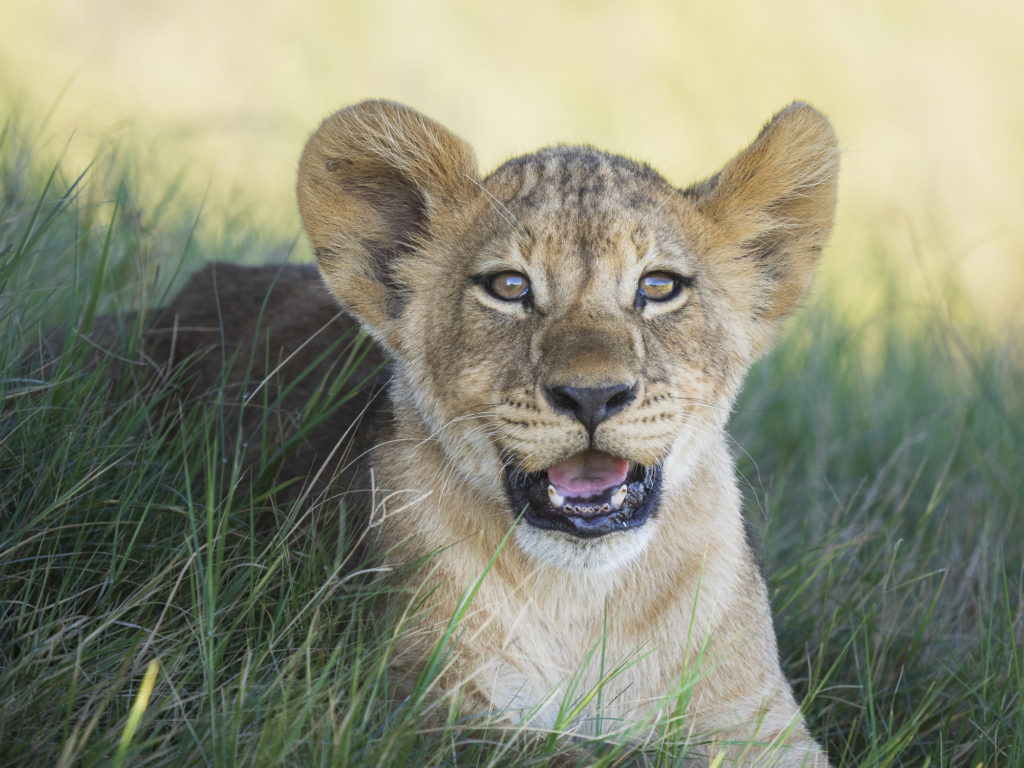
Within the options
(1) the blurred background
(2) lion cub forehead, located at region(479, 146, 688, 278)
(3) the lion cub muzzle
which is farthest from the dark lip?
(1) the blurred background

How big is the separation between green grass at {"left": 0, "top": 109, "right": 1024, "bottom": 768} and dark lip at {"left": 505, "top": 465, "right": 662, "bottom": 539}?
0.43 metres

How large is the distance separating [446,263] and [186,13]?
31.8ft

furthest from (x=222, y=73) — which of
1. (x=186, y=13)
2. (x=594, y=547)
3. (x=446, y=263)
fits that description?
(x=594, y=547)

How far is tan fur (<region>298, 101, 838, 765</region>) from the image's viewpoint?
8.45ft

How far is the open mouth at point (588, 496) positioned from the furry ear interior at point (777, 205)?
0.88m

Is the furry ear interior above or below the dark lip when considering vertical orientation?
above

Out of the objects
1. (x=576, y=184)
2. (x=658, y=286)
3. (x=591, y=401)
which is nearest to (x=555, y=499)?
(x=591, y=401)

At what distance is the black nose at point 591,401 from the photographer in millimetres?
2381

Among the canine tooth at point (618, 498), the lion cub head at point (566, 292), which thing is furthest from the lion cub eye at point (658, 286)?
the canine tooth at point (618, 498)

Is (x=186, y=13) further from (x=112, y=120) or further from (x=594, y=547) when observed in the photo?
(x=594, y=547)

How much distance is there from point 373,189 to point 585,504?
1.28m

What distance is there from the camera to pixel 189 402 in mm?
3773

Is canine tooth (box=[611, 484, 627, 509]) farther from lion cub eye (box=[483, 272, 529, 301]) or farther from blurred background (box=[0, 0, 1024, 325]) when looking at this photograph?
blurred background (box=[0, 0, 1024, 325])

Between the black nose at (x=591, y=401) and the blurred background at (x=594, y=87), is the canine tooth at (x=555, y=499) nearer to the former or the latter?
the black nose at (x=591, y=401)
